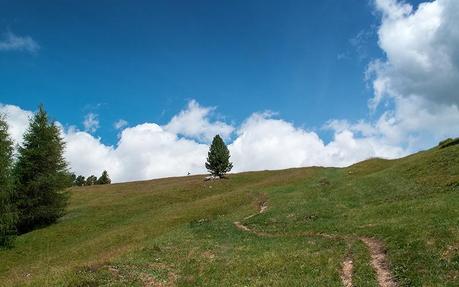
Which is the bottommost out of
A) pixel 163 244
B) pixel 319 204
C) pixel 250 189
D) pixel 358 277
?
pixel 358 277

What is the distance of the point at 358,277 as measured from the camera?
22.0 meters

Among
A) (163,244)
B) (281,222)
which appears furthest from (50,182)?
(281,222)

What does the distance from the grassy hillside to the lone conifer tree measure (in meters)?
33.0

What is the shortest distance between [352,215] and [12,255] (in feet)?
109

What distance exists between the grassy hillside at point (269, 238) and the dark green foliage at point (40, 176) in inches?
118

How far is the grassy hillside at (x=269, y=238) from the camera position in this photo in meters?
23.7

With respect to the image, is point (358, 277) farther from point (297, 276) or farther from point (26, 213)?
point (26, 213)

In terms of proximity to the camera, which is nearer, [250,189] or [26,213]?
[26,213]

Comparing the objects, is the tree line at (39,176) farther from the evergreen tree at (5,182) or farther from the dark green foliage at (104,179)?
the dark green foliage at (104,179)

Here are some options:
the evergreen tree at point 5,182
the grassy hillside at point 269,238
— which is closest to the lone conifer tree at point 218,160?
the grassy hillside at point 269,238

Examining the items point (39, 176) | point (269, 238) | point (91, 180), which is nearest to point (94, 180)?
point (91, 180)

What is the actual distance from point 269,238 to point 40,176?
33980 mm

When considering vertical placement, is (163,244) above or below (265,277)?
above

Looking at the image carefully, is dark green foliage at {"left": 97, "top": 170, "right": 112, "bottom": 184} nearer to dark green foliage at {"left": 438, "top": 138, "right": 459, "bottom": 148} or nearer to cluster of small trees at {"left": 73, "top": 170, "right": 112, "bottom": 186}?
cluster of small trees at {"left": 73, "top": 170, "right": 112, "bottom": 186}
